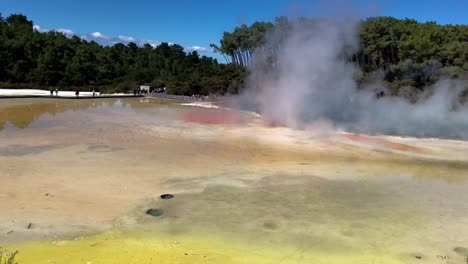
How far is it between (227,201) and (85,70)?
57.5 m

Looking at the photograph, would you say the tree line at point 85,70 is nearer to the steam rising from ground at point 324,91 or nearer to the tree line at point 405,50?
the tree line at point 405,50

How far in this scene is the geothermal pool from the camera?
6.44 m

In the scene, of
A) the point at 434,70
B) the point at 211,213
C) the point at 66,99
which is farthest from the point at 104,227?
the point at 66,99

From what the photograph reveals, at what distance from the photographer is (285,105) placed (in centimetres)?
2258

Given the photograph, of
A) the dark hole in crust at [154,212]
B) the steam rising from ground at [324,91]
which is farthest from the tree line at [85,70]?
the dark hole in crust at [154,212]

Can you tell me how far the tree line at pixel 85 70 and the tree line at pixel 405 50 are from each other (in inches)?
458

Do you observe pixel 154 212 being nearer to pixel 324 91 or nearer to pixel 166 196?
pixel 166 196

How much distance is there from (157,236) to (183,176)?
3.95 meters

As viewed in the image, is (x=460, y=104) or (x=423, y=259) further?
(x=460, y=104)

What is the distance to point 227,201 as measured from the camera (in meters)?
8.78

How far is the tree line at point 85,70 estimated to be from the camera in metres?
49.8

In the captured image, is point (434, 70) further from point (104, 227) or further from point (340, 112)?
point (104, 227)

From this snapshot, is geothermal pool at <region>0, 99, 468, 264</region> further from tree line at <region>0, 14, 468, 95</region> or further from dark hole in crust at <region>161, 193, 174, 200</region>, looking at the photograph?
tree line at <region>0, 14, 468, 95</region>

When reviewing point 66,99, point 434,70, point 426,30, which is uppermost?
point 426,30
